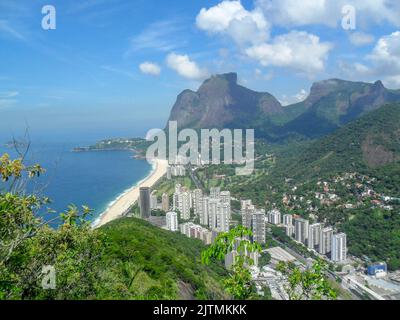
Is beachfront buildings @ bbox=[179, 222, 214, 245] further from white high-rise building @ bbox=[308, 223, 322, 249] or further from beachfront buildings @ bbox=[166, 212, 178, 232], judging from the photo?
white high-rise building @ bbox=[308, 223, 322, 249]

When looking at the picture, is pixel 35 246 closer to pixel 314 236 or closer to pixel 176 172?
pixel 314 236

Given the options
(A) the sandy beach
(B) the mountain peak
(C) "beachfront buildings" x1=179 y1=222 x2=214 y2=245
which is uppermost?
(B) the mountain peak

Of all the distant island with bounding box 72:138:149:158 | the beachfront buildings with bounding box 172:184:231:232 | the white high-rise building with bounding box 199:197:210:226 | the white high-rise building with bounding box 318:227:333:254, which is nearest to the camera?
the white high-rise building with bounding box 318:227:333:254

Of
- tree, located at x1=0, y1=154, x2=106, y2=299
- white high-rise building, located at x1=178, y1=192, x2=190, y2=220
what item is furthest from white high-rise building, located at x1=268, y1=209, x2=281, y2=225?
tree, located at x1=0, y1=154, x2=106, y2=299

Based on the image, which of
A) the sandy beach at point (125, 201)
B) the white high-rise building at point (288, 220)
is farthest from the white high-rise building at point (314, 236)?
the sandy beach at point (125, 201)

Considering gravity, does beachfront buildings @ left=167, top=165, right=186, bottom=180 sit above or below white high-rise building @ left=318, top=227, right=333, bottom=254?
above

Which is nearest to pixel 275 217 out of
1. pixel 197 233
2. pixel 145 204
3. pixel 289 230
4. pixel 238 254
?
pixel 289 230
